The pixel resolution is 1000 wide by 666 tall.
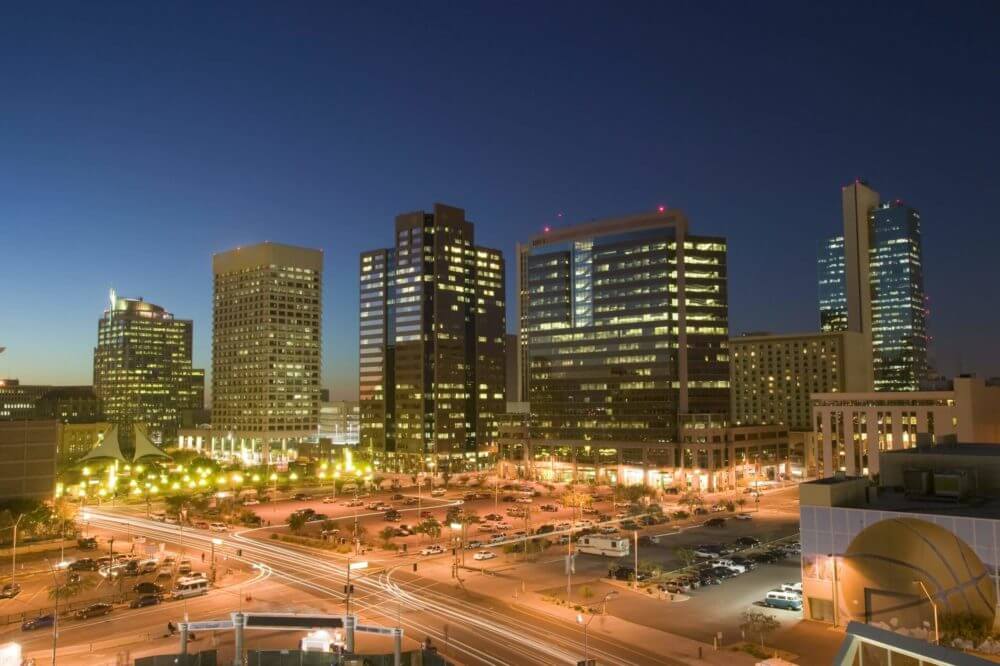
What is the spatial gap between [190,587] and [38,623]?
10.1m

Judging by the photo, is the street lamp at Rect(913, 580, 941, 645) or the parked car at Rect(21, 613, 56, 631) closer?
the street lamp at Rect(913, 580, 941, 645)

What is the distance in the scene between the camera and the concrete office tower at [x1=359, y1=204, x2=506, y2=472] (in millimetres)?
188000

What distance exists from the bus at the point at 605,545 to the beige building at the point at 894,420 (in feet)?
212

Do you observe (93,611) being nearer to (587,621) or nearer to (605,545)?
(587,621)

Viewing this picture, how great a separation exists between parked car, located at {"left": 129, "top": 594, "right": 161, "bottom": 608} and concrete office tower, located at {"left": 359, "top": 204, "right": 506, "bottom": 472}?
12962 centimetres

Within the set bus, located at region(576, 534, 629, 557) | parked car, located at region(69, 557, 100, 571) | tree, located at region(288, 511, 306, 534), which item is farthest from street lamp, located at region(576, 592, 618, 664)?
parked car, located at region(69, 557, 100, 571)

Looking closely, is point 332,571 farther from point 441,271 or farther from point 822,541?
point 441,271

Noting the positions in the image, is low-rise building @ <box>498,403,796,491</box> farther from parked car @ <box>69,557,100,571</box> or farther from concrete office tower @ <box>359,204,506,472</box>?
parked car @ <box>69,557,100,571</box>

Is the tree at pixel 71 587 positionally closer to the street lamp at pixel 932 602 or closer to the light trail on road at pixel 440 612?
the light trail on road at pixel 440 612

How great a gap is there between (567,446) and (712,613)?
105m

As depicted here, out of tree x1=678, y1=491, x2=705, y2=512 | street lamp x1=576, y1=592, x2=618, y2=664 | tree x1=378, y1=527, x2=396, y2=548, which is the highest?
street lamp x1=576, y1=592, x2=618, y2=664

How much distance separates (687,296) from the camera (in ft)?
479

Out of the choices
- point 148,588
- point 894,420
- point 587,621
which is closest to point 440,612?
point 587,621

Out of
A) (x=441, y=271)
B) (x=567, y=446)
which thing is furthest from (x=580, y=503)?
(x=441, y=271)
